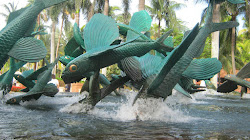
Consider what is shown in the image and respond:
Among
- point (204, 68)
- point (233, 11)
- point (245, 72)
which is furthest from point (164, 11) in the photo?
point (204, 68)

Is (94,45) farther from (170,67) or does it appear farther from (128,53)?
(170,67)

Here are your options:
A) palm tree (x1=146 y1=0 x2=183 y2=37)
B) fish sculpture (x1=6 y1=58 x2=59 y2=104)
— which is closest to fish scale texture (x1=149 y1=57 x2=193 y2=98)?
fish sculpture (x1=6 y1=58 x2=59 y2=104)

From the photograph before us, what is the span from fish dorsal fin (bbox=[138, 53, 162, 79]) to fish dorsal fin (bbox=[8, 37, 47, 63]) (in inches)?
86.3

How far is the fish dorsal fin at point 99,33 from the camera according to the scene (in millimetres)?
4496

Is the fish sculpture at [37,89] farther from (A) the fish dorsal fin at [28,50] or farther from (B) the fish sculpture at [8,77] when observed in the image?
(A) the fish dorsal fin at [28,50]

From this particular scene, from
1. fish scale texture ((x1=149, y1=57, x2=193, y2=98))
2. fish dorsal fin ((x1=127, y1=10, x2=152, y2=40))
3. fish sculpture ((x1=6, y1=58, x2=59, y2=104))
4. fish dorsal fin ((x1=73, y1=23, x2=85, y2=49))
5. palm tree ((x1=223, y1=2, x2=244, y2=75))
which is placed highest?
palm tree ((x1=223, y1=2, x2=244, y2=75))

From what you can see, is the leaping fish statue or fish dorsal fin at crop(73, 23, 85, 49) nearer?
the leaping fish statue

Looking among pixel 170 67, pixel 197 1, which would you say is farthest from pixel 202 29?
pixel 197 1

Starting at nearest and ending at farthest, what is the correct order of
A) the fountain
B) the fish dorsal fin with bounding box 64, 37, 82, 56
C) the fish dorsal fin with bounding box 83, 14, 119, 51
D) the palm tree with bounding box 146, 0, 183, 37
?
the fountain
the fish dorsal fin with bounding box 83, 14, 119, 51
the fish dorsal fin with bounding box 64, 37, 82, 56
the palm tree with bounding box 146, 0, 183, 37

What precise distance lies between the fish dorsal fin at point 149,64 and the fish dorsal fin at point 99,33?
0.98 metres

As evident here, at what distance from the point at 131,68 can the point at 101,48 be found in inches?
29.6

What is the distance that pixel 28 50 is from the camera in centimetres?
501

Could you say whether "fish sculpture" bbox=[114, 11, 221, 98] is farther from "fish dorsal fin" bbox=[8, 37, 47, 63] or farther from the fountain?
"fish dorsal fin" bbox=[8, 37, 47, 63]

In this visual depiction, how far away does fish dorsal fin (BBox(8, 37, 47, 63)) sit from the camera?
A: 16.2 ft
